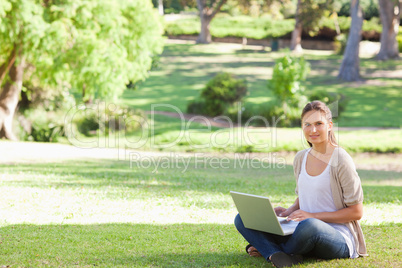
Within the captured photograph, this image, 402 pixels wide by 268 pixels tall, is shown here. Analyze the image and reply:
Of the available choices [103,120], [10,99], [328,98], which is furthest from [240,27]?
[10,99]

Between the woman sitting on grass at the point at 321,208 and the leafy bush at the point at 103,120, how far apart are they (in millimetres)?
16947

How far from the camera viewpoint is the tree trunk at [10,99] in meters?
19.6

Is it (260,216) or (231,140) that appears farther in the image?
(231,140)

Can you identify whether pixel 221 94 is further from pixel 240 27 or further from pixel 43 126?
pixel 240 27

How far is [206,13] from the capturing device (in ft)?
156

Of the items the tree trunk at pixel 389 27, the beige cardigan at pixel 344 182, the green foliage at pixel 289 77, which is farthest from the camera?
the tree trunk at pixel 389 27

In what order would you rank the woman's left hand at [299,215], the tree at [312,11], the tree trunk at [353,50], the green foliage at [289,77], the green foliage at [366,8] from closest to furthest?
the woman's left hand at [299,215]
the green foliage at [289,77]
the tree trunk at [353,50]
the tree at [312,11]
the green foliage at [366,8]

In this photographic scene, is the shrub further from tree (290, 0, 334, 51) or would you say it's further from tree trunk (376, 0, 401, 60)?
tree (290, 0, 334, 51)

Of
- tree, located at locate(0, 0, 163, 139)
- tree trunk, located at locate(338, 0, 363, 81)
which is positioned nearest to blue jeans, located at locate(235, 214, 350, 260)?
tree, located at locate(0, 0, 163, 139)

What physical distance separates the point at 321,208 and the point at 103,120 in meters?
17.5

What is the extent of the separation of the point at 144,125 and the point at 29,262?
1742 centimetres

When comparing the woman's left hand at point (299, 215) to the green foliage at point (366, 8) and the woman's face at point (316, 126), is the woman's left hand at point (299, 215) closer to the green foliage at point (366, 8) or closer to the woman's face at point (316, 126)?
the woman's face at point (316, 126)

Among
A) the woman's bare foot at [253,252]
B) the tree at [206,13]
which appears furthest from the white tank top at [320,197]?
the tree at [206,13]

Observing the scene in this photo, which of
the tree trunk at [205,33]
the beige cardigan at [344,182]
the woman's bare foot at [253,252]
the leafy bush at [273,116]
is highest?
the tree trunk at [205,33]
